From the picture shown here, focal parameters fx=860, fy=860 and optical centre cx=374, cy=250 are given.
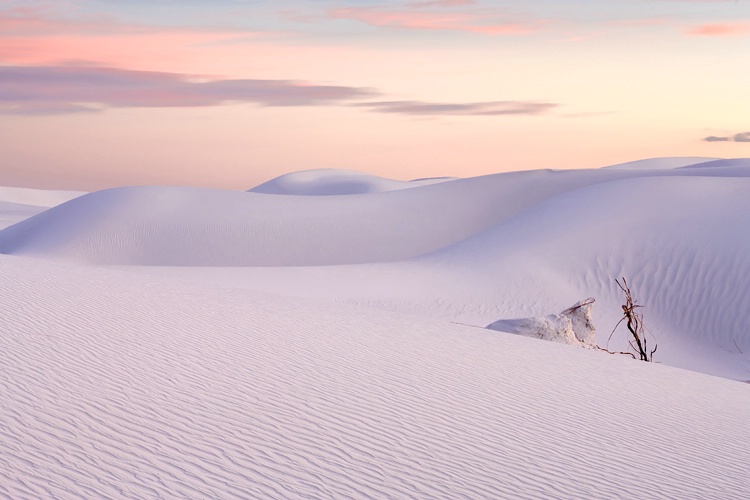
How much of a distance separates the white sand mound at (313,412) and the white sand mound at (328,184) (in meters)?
77.6

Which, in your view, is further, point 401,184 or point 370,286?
point 401,184

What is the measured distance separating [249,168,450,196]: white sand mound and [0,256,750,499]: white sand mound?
255 ft

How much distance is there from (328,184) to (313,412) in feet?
287

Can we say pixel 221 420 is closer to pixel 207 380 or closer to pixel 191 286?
pixel 207 380

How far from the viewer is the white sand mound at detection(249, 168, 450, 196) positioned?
89250 mm

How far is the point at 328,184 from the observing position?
9200 cm

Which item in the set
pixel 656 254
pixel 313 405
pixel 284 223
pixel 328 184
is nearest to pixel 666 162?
pixel 328 184

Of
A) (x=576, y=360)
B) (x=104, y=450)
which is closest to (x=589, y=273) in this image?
(x=576, y=360)

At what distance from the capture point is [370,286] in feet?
67.7

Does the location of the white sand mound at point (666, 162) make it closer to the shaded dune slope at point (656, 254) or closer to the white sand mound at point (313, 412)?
→ the shaded dune slope at point (656, 254)

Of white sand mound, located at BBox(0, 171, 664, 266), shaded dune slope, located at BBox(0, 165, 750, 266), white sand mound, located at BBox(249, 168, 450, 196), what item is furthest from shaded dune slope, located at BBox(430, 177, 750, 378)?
white sand mound, located at BBox(249, 168, 450, 196)

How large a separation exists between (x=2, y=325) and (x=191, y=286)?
3.73m

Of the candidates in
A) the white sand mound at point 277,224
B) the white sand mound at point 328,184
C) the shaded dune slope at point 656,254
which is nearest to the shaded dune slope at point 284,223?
the white sand mound at point 277,224

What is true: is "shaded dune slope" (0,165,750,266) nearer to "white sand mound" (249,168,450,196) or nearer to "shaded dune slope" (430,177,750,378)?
"shaded dune slope" (430,177,750,378)
